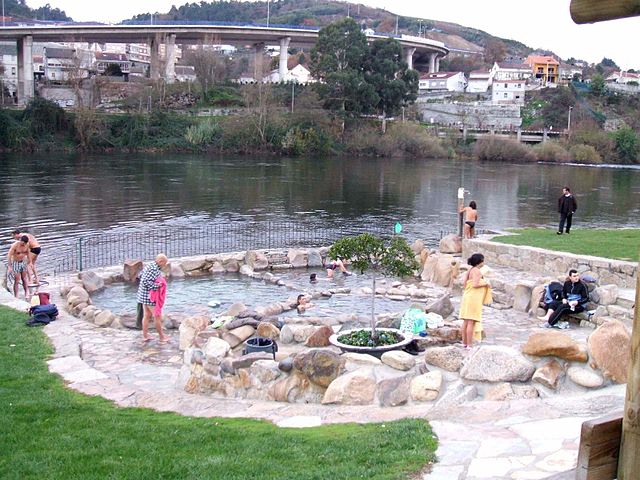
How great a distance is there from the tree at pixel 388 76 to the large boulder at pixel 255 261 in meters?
61.0

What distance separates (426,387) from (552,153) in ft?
261

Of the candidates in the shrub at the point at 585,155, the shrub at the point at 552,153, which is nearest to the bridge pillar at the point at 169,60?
the shrub at the point at 552,153

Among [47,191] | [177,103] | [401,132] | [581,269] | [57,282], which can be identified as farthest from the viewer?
[177,103]

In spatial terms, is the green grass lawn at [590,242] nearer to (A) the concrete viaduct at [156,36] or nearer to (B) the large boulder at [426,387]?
(B) the large boulder at [426,387]

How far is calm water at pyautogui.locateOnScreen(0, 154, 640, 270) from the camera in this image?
A: 35.4 meters

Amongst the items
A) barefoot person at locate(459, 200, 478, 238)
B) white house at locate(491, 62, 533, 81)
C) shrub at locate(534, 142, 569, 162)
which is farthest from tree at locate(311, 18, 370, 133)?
white house at locate(491, 62, 533, 81)

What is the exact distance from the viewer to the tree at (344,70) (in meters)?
80.2

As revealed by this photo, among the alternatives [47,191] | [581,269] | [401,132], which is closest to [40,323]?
[581,269]

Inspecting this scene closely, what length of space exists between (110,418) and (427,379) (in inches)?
149

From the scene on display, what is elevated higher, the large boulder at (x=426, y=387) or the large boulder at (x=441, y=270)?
the large boulder at (x=426, y=387)

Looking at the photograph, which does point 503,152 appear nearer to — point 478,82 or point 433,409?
point 478,82

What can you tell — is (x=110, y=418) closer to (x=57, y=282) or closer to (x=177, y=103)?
(x=57, y=282)

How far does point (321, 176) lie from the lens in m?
58.1

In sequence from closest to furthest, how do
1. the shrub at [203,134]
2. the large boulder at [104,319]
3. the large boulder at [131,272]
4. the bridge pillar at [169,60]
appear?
the large boulder at [104,319], the large boulder at [131,272], the shrub at [203,134], the bridge pillar at [169,60]
